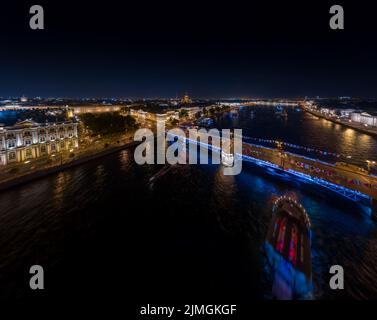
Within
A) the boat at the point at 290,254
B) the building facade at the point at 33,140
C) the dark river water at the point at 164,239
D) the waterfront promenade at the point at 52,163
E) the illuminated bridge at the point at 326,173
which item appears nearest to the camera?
the boat at the point at 290,254

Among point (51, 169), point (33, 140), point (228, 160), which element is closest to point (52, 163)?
point (51, 169)

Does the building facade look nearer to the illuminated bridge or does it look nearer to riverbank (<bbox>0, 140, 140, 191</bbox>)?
riverbank (<bbox>0, 140, 140, 191</bbox>)

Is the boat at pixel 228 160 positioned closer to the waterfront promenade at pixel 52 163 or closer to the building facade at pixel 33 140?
the waterfront promenade at pixel 52 163

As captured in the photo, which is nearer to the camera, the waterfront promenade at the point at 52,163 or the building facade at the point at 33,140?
the waterfront promenade at the point at 52,163

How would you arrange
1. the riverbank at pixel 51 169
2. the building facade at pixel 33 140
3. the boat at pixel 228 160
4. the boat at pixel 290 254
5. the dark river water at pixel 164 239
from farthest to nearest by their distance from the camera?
the boat at pixel 228 160 < the building facade at pixel 33 140 < the riverbank at pixel 51 169 < the dark river water at pixel 164 239 < the boat at pixel 290 254

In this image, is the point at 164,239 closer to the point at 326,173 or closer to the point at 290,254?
the point at 290,254

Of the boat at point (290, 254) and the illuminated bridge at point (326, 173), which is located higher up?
the illuminated bridge at point (326, 173)

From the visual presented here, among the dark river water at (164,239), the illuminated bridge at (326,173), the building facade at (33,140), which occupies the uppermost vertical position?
the building facade at (33,140)

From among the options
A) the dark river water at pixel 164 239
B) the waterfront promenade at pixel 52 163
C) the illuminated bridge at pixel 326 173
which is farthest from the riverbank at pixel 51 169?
the illuminated bridge at pixel 326 173
